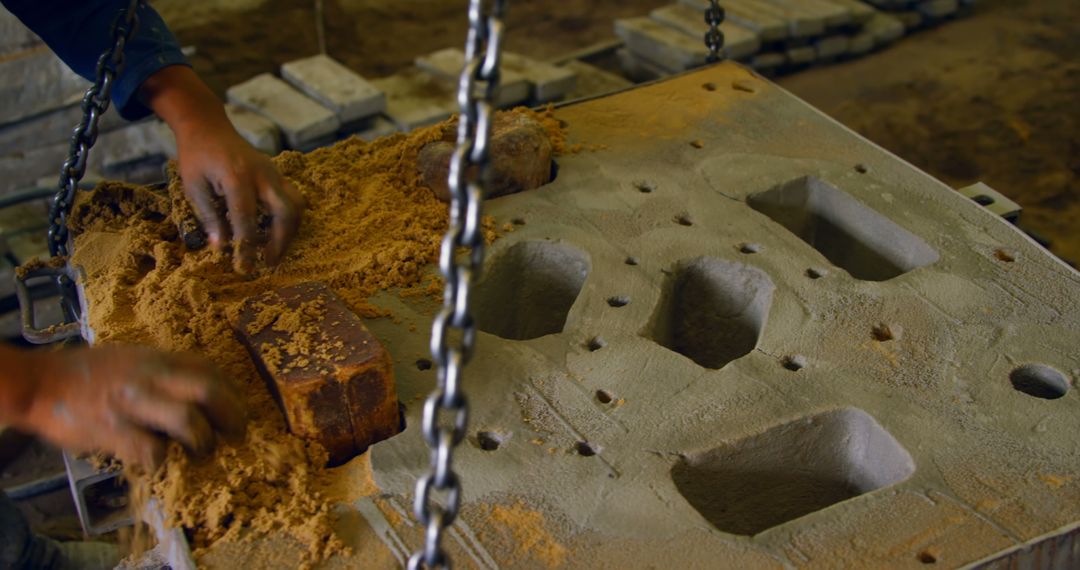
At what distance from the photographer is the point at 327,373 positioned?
7.08 feet

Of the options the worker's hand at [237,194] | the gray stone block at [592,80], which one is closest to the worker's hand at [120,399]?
the worker's hand at [237,194]

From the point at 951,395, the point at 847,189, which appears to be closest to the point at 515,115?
the point at 847,189

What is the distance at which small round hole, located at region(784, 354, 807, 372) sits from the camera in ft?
8.09

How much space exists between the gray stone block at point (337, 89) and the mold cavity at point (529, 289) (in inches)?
90.4

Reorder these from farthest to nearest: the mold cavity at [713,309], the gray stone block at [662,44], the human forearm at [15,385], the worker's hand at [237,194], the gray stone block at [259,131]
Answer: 1. the gray stone block at [662,44]
2. the gray stone block at [259,131]
3. the mold cavity at [713,309]
4. the worker's hand at [237,194]
5. the human forearm at [15,385]

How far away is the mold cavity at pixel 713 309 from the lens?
2.76 metres

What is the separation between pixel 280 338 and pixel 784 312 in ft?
3.83

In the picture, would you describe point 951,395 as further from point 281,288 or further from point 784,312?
point 281,288

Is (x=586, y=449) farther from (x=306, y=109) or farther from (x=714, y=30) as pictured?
(x=306, y=109)

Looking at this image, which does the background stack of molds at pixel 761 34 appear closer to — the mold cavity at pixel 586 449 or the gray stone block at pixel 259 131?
the gray stone block at pixel 259 131

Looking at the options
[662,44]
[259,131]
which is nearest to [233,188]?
[259,131]

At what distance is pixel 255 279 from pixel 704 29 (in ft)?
12.5

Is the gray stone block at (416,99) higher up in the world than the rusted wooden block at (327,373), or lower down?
lower down

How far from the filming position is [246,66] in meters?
6.58
